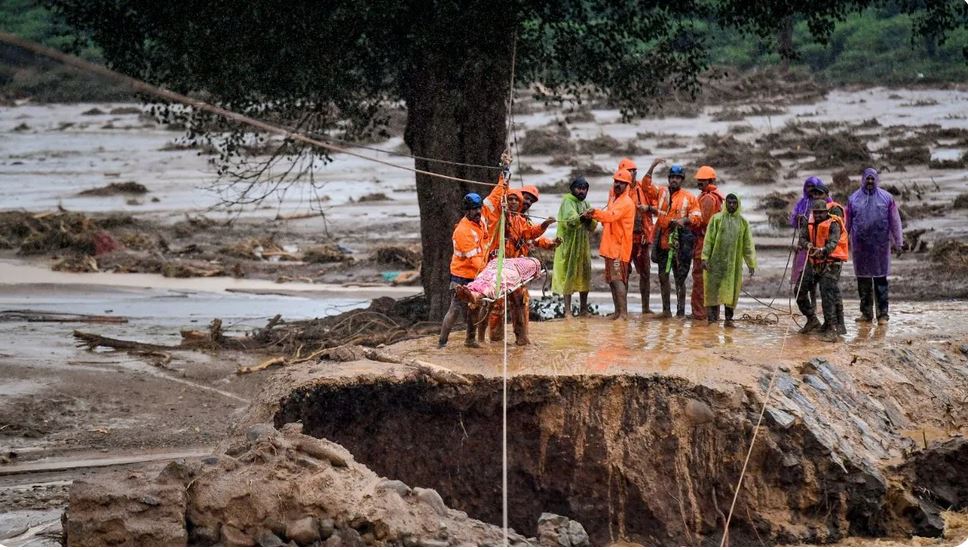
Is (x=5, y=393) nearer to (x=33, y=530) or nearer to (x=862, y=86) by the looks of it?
(x=33, y=530)

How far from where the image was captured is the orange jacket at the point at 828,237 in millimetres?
11852

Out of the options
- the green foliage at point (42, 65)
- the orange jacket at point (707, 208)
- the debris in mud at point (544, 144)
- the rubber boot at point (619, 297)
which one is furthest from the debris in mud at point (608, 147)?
the rubber boot at point (619, 297)

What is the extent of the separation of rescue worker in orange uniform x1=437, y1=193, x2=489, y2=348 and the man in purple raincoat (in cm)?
427

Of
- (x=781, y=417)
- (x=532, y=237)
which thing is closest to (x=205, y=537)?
(x=781, y=417)

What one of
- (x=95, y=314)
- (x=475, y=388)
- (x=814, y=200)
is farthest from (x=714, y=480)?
(x=95, y=314)

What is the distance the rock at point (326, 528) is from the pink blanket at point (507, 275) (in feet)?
10.2

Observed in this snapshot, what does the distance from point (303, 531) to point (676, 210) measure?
6.26m

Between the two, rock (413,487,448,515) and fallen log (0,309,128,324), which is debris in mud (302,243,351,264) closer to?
fallen log (0,309,128,324)

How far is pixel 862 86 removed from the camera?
140 feet

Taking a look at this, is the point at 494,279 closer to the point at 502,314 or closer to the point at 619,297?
the point at 502,314

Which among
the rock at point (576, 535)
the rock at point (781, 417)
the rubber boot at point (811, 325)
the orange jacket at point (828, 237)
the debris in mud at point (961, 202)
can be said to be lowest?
the rock at point (576, 535)

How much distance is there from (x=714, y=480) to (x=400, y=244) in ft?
42.5

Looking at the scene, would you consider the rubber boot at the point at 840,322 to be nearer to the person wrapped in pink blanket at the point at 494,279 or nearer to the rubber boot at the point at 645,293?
the rubber boot at the point at 645,293

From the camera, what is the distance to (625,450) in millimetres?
9906
